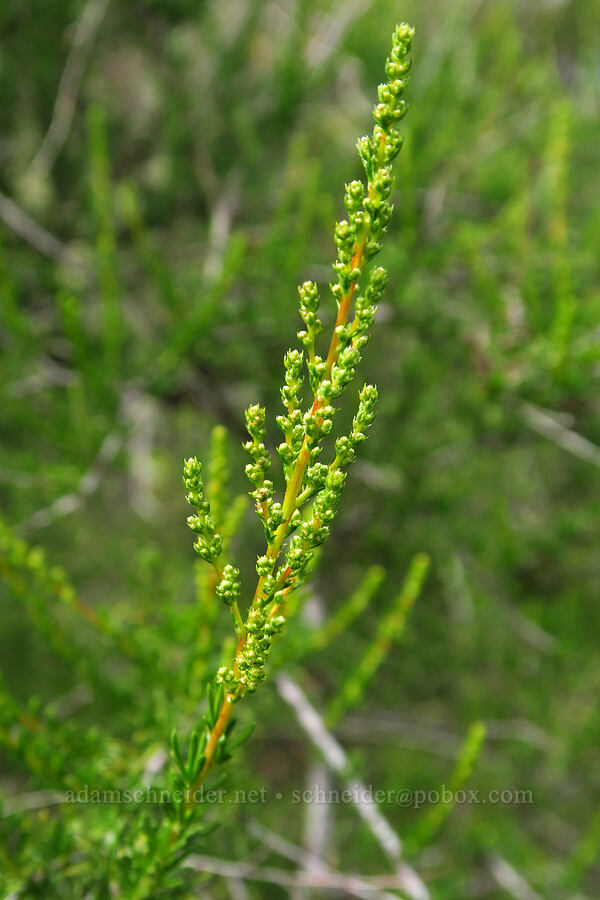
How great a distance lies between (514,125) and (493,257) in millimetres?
1088

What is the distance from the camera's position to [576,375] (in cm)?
179

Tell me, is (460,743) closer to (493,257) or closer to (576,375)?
(576,375)

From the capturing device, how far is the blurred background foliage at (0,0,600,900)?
1.93 metres

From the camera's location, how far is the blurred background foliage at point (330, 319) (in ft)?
6.33

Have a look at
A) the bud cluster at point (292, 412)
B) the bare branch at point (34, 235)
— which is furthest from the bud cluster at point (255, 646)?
the bare branch at point (34, 235)

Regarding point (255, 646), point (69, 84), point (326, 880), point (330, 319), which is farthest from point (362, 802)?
point (69, 84)

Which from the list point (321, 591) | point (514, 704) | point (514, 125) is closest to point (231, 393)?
point (321, 591)

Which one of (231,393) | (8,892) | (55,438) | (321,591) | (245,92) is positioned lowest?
(8,892)

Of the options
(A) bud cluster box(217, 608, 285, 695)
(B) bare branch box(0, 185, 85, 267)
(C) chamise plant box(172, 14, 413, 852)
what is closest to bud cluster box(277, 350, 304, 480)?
(C) chamise plant box(172, 14, 413, 852)

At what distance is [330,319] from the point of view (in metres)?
2.66

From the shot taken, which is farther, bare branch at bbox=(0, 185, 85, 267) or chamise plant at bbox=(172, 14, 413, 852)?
bare branch at bbox=(0, 185, 85, 267)

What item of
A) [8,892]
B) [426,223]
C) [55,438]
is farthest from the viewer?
[426,223]

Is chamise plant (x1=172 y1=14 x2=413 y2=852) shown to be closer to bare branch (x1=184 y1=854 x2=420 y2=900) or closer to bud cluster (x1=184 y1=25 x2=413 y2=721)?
bud cluster (x1=184 y1=25 x2=413 y2=721)

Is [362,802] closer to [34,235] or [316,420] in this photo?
[316,420]
